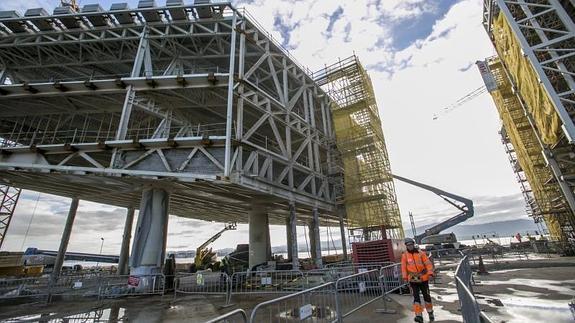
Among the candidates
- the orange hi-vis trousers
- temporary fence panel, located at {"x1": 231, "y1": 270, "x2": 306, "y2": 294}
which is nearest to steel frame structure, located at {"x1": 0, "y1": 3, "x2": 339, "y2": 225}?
temporary fence panel, located at {"x1": 231, "y1": 270, "x2": 306, "y2": 294}

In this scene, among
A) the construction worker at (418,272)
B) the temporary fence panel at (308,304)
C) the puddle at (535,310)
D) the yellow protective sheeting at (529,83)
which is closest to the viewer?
the temporary fence panel at (308,304)

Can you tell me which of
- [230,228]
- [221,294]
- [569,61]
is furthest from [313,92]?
[230,228]

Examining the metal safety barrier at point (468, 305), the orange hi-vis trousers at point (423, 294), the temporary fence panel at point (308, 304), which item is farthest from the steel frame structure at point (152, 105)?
the metal safety barrier at point (468, 305)

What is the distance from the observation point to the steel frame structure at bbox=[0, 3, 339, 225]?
13.8 metres

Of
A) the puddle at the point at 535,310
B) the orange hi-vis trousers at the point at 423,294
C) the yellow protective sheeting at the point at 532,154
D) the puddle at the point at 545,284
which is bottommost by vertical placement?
the puddle at the point at 535,310

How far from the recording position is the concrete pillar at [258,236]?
2145cm

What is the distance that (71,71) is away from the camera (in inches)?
808

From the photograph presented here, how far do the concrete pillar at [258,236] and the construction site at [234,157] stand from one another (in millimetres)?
116

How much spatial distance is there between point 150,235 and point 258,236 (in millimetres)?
9185

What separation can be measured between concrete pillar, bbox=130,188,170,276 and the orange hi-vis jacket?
13.1 meters

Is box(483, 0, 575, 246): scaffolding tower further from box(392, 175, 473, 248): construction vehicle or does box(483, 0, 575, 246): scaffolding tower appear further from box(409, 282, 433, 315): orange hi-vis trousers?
box(409, 282, 433, 315): orange hi-vis trousers

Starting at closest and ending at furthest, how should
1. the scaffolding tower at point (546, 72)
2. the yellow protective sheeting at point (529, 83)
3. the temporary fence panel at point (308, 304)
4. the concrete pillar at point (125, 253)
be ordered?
the temporary fence panel at point (308, 304), the scaffolding tower at point (546, 72), the yellow protective sheeting at point (529, 83), the concrete pillar at point (125, 253)

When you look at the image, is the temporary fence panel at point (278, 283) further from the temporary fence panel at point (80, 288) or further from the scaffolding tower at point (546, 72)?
the scaffolding tower at point (546, 72)

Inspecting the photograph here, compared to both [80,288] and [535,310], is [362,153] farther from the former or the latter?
[80,288]
